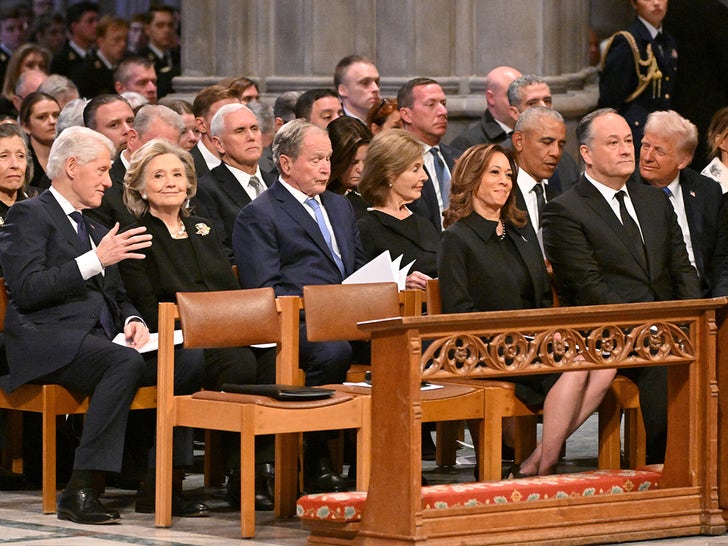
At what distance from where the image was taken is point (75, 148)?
23.3ft

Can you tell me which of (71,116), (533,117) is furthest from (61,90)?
(533,117)

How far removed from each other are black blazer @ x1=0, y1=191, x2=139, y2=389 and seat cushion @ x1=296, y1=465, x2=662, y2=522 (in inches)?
52.9

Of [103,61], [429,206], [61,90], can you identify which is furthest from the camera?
[103,61]

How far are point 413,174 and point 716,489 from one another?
2277 mm

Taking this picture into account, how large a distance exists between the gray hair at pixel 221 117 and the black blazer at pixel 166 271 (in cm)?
114

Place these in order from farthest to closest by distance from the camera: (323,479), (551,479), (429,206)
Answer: (429,206)
(323,479)
(551,479)

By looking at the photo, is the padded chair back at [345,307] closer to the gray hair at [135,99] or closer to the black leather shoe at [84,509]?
the black leather shoe at [84,509]

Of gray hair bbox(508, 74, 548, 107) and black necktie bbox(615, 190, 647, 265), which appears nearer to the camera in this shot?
black necktie bbox(615, 190, 647, 265)

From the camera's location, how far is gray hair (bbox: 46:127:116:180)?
23.3ft

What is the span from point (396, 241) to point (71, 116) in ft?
6.99


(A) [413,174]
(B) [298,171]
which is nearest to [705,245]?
(A) [413,174]

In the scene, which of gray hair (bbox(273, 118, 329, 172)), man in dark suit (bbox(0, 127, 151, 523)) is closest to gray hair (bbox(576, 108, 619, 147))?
gray hair (bbox(273, 118, 329, 172))

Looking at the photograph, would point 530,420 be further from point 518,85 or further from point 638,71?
point 638,71

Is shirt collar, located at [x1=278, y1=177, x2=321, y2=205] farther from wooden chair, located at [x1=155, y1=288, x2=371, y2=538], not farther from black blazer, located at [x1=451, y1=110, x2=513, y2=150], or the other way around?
black blazer, located at [x1=451, y1=110, x2=513, y2=150]
